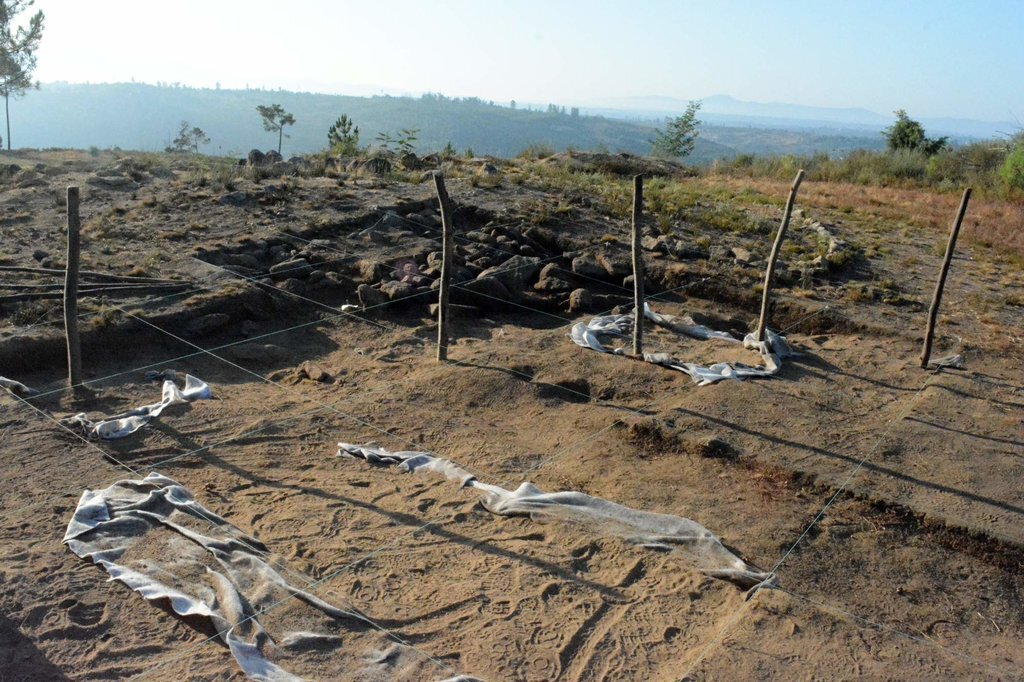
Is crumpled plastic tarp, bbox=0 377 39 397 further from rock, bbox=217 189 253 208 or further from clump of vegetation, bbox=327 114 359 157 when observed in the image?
clump of vegetation, bbox=327 114 359 157

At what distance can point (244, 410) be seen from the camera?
732 cm

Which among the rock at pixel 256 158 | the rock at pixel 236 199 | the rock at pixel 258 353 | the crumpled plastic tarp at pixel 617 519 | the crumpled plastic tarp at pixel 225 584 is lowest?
the crumpled plastic tarp at pixel 225 584

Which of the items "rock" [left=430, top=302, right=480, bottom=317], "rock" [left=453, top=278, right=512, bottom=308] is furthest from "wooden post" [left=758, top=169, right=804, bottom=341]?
"rock" [left=430, top=302, right=480, bottom=317]

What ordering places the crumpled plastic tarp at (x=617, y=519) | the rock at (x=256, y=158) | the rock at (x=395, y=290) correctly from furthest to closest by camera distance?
the rock at (x=256, y=158) < the rock at (x=395, y=290) < the crumpled plastic tarp at (x=617, y=519)

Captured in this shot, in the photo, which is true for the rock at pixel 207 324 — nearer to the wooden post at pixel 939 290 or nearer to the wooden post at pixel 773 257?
the wooden post at pixel 773 257

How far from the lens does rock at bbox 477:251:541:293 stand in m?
10.9

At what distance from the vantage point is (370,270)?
10.6 m

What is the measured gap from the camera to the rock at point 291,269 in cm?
1031

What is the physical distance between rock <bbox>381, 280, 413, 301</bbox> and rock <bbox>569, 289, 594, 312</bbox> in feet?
7.07

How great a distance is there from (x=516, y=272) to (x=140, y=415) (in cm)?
556

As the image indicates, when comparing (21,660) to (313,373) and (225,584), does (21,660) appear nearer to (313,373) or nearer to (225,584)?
(225,584)

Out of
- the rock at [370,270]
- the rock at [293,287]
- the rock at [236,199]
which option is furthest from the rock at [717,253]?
the rock at [236,199]

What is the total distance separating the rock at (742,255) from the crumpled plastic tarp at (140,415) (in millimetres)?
8114

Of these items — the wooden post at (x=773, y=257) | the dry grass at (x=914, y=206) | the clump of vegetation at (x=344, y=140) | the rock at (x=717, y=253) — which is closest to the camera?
the wooden post at (x=773, y=257)
